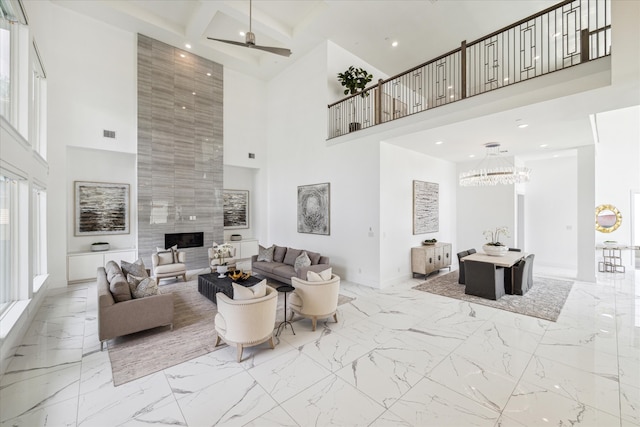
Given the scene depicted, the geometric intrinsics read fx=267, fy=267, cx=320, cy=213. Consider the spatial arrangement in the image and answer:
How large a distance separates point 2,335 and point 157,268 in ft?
10.2

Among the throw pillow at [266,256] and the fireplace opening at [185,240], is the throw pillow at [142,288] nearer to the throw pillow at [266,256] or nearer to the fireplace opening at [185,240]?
the throw pillow at [266,256]

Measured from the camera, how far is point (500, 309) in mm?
4777

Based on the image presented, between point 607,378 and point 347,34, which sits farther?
point 347,34

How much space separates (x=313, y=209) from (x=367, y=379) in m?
5.10

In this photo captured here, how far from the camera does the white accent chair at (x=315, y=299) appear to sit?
12.9 feet

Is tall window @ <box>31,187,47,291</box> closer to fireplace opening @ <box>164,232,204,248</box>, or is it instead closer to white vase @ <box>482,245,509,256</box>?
fireplace opening @ <box>164,232,204,248</box>

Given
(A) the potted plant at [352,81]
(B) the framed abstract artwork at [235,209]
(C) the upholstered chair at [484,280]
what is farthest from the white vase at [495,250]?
(B) the framed abstract artwork at [235,209]

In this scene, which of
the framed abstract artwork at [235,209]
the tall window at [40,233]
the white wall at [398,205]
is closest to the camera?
the tall window at [40,233]

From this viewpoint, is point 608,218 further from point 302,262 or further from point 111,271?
point 111,271

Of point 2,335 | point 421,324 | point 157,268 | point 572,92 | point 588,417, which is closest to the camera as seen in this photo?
point 588,417

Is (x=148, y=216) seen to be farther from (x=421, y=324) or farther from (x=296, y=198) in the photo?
(x=421, y=324)

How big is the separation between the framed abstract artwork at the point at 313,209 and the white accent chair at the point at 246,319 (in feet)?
13.3

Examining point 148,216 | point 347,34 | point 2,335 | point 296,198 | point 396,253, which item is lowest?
point 2,335

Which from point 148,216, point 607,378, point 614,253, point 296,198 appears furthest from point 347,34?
point 614,253
